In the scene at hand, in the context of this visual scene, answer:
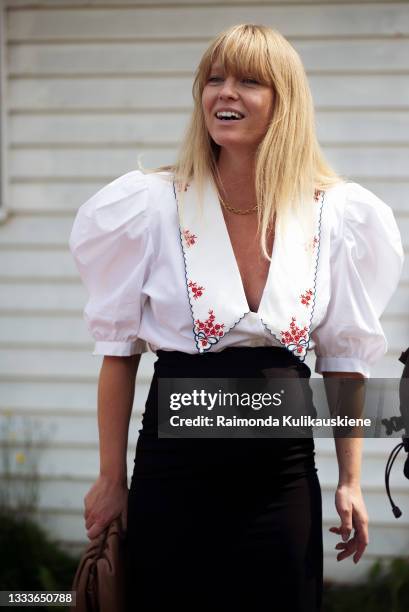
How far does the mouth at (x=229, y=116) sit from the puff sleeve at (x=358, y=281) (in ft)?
1.07

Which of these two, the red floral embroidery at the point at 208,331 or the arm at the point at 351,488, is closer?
the red floral embroidery at the point at 208,331

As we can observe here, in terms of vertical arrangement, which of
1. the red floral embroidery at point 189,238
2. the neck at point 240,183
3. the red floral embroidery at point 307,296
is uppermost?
the neck at point 240,183

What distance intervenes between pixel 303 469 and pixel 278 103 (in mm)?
870

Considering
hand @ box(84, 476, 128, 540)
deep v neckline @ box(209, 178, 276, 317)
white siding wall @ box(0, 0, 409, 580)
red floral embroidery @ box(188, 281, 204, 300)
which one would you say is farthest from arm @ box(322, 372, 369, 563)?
white siding wall @ box(0, 0, 409, 580)

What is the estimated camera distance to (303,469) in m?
2.36

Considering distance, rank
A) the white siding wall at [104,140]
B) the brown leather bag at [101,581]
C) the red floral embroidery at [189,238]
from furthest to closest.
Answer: the white siding wall at [104,140] < the red floral embroidery at [189,238] < the brown leather bag at [101,581]

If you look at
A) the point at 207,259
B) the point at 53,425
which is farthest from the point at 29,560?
the point at 207,259

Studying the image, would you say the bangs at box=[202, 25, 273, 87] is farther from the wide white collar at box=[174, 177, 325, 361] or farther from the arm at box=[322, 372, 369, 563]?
the arm at box=[322, 372, 369, 563]

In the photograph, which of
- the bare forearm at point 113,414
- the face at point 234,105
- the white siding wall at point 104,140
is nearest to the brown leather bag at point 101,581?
the bare forearm at point 113,414

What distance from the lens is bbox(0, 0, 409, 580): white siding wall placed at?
179 inches

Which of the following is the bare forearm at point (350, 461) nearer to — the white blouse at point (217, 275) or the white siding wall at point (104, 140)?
the white blouse at point (217, 275)

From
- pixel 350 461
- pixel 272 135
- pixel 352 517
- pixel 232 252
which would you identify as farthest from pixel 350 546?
pixel 272 135

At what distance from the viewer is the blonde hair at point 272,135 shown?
236cm

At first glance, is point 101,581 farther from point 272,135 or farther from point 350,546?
point 272,135
